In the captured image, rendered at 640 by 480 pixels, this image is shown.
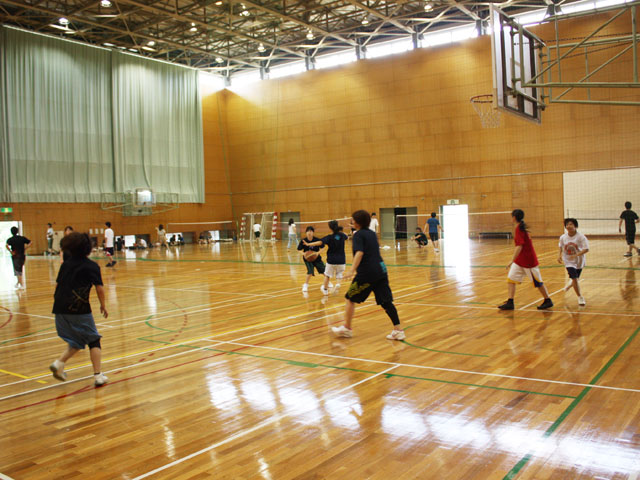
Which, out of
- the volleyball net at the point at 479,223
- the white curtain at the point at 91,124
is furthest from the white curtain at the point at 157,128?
the volleyball net at the point at 479,223

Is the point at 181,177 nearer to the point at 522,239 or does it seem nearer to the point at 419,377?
the point at 522,239

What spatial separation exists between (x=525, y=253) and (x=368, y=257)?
3.48m

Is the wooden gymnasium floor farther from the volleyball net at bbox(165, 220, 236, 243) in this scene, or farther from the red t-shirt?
the volleyball net at bbox(165, 220, 236, 243)

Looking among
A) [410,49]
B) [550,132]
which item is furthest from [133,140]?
[550,132]

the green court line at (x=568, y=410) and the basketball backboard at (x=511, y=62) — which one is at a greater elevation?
the basketball backboard at (x=511, y=62)

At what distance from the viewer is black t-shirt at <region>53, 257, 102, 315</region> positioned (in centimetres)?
591

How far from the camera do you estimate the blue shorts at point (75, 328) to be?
234 inches

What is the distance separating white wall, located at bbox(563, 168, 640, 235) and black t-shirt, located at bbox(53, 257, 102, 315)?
95.7ft

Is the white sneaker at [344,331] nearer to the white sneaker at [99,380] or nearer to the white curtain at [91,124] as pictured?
the white sneaker at [99,380]

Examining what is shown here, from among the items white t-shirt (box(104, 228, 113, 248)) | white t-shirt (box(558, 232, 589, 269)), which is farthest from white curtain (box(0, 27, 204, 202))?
white t-shirt (box(558, 232, 589, 269))

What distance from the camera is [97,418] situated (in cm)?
504

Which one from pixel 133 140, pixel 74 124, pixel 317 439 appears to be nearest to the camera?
pixel 317 439

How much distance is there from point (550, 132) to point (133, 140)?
27.9 meters

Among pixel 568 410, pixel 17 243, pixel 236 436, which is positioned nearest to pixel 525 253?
pixel 568 410
